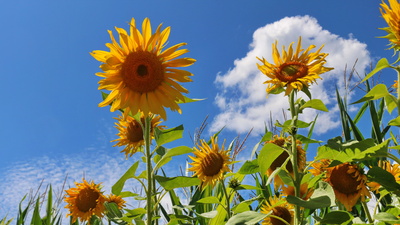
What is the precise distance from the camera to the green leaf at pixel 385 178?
1187 millimetres

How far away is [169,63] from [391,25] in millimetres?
713

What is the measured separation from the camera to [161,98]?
4.31ft

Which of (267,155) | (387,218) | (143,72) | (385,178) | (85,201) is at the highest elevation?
(143,72)

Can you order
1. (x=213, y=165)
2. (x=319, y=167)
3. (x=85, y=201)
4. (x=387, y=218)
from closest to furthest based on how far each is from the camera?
(x=387, y=218)
(x=319, y=167)
(x=213, y=165)
(x=85, y=201)

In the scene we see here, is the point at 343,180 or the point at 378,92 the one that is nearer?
the point at 378,92

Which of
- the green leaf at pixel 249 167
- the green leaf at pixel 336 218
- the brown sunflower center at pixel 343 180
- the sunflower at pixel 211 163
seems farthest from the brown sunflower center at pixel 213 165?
the green leaf at pixel 336 218

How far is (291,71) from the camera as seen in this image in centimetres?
139

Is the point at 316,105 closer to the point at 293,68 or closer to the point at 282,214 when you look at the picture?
the point at 293,68

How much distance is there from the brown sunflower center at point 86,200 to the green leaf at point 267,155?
1.46 m

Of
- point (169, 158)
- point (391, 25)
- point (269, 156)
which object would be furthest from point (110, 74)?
point (391, 25)

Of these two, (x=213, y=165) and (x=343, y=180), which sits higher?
(x=213, y=165)

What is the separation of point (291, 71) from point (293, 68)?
0.02m

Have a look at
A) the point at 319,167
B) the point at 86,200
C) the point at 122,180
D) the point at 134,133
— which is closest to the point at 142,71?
the point at 122,180

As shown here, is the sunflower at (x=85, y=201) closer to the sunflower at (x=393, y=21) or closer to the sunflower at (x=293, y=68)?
the sunflower at (x=293, y=68)
